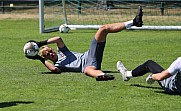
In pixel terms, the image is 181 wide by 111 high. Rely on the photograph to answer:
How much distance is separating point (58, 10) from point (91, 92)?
18027 millimetres

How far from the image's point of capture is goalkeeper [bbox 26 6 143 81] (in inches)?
423

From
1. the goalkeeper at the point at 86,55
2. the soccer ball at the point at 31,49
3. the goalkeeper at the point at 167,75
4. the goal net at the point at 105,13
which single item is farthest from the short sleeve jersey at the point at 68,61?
the goal net at the point at 105,13

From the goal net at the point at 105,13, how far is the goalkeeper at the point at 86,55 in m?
11.5

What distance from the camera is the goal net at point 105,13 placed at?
25.0 meters

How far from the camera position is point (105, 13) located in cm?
2912

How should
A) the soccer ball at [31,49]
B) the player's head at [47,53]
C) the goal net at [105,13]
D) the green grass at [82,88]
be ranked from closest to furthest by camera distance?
the green grass at [82,88]
the soccer ball at [31,49]
the player's head at [47,53]
the goal net at [105,13]

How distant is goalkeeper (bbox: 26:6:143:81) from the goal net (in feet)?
37.9

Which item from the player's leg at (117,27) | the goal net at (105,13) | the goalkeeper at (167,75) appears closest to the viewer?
the goalkeeper at (167,75)

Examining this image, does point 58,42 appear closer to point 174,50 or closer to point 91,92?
point 91,92

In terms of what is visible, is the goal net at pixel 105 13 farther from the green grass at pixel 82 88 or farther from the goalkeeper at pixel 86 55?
the goalkeeper at pixel 86 55

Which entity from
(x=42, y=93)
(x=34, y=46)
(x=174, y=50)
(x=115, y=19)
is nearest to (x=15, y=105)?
(x=42, y=93)

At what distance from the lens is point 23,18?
3091 cm

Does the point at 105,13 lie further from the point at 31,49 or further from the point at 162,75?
the point at 162,75

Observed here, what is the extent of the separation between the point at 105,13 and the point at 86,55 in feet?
59.2
